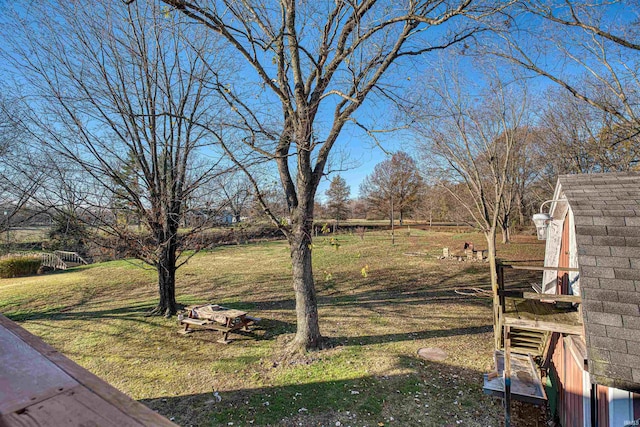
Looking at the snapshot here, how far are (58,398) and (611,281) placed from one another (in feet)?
15.6

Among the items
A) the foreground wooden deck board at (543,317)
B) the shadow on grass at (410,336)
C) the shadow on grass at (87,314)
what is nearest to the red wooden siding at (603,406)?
the foreground wooden deck board at (543,317)

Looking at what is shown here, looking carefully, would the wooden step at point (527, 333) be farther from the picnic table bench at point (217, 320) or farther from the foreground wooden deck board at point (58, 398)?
the foreground wooden deck board at point (58, 398)

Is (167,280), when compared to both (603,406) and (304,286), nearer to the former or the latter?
(304,286)

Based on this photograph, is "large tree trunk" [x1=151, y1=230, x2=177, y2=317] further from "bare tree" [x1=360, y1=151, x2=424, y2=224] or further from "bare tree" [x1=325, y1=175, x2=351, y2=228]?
"bare tree" [x1=325, y1=175, x2=351, y2=228]

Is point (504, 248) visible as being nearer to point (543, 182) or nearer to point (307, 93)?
point (543, 182)

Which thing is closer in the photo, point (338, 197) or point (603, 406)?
point (603, 406)

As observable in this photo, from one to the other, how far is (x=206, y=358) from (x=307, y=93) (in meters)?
5.55

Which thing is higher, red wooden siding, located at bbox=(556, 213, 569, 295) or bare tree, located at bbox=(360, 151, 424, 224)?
bare tree, located at bbox=(360, 151, 424, 224)

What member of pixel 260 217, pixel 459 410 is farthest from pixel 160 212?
pixel 459 410

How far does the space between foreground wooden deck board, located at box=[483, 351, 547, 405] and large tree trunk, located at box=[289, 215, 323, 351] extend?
10.2 ft

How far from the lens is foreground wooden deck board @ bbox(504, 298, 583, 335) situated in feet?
13.6

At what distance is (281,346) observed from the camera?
6.61 metres

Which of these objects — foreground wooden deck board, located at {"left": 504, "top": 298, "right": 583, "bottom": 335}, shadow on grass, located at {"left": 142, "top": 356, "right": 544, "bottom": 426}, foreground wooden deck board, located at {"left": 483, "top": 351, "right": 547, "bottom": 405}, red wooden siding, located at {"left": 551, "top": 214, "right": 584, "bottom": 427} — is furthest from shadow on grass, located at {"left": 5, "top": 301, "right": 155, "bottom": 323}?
red wooden siding, located at {"left": 551, "top": 214, "right": 584, "bottom": 427}

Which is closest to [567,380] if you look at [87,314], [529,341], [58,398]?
[529,341]
